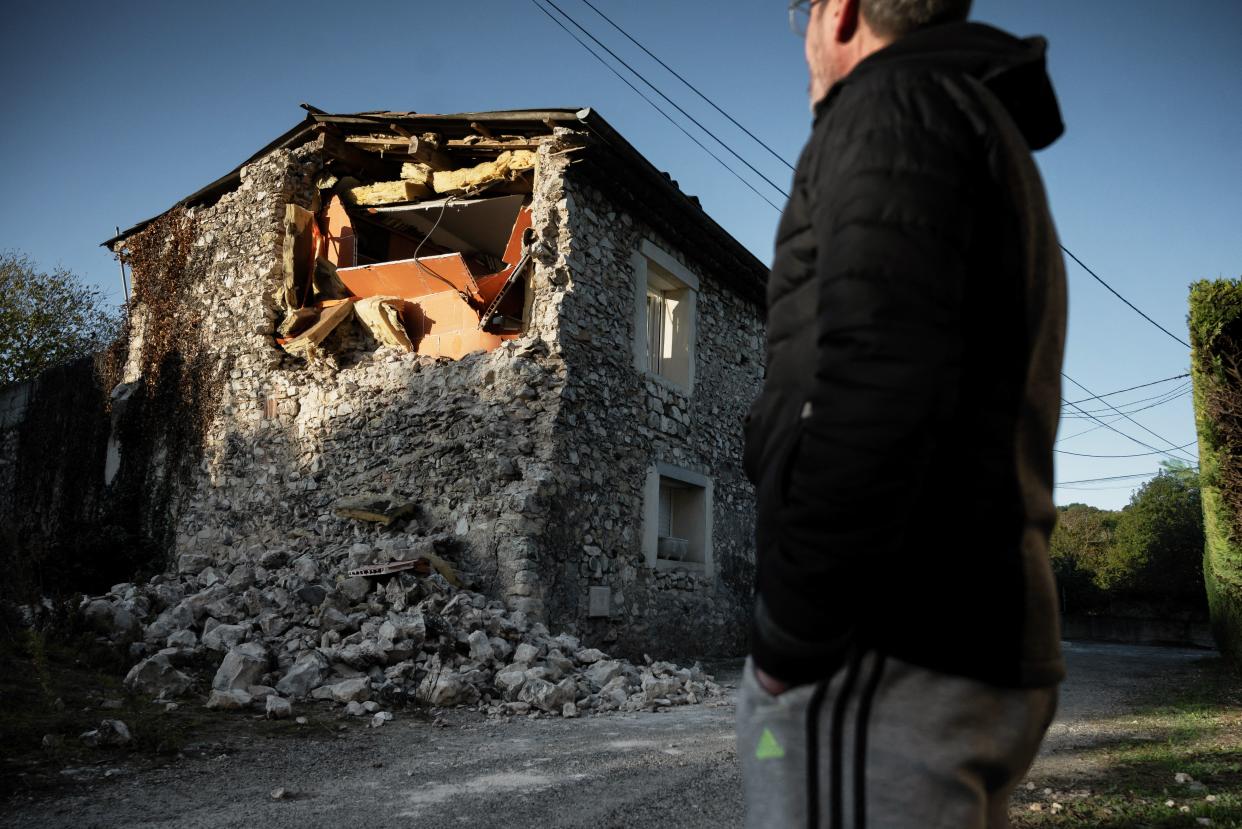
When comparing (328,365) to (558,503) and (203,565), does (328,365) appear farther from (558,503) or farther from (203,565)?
(558,503)

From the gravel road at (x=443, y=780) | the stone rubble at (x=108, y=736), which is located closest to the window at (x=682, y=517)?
the gravel road at (x=443, y=780)

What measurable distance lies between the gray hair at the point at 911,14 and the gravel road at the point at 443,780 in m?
2.72

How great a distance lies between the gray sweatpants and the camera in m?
1.00

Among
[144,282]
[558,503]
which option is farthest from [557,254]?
[144,282]

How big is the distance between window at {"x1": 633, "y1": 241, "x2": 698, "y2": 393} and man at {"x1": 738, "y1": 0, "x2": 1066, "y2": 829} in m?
8.53

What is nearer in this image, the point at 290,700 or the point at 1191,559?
the point at 290,700

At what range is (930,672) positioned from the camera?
102 cm

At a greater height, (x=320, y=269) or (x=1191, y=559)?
(x=320, y=269)

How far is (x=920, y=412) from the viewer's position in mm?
986

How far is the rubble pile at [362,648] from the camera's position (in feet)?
18.0

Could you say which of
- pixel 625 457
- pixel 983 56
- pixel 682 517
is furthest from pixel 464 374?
pixel 983 56

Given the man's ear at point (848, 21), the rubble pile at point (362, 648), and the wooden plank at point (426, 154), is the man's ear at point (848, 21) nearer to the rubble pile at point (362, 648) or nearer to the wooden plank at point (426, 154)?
the rubble pile at point (362, 648)

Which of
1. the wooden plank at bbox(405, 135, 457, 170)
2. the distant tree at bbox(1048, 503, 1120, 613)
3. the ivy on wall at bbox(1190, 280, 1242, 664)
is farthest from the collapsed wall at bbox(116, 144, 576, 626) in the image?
the distant tree at bbox(1048, 503, 1120, 613)

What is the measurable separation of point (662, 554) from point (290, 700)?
4997 mm
